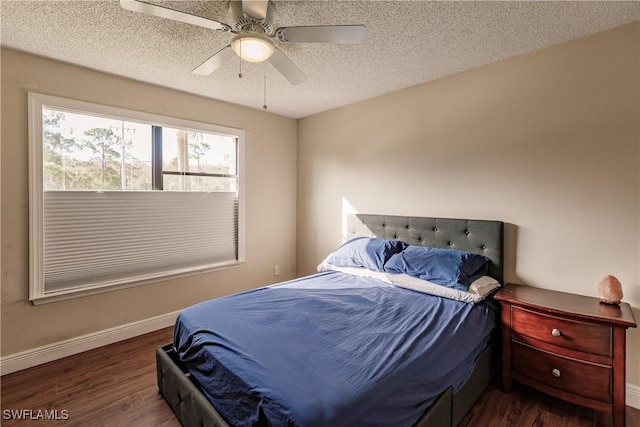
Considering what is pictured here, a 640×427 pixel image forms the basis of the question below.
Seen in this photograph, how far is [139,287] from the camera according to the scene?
2.97 meters

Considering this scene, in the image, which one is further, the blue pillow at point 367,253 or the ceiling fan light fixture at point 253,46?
the blue pillow at point 367,253

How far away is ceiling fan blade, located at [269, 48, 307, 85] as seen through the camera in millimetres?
1867

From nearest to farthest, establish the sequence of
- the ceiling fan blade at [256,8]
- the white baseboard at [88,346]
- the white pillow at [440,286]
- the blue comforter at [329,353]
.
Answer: the blue comforter at [329,353] → the ceiling fan blade at [256,8] → the white pillow at [440,286] → the white baseboard at [88,346]

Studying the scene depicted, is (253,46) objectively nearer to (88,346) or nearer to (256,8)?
(256,8)

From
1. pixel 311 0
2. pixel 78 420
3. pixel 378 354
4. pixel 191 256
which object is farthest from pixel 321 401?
pixel 191 256

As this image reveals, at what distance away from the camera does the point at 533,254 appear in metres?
2.32

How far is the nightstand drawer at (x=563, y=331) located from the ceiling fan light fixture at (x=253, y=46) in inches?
90.3

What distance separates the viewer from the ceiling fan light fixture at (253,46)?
1633mm

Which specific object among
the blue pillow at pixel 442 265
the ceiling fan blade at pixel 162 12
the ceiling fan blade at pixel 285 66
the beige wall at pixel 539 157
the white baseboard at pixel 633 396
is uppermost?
the ceiling fan blade at pixel 162 12

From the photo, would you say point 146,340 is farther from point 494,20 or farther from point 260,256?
point 494,20

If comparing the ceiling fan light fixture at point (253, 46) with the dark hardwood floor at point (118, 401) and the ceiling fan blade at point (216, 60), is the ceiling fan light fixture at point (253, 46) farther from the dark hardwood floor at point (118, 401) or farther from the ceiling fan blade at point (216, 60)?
the dark hardwood floor at point (118, 401)

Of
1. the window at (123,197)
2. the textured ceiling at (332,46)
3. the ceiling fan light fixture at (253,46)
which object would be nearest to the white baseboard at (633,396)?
the textured ceiling at (332,46)

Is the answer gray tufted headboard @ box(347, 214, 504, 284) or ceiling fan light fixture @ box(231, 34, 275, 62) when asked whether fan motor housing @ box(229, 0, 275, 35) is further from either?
gray tufted headboard @ box(347, 214, 504, 284)

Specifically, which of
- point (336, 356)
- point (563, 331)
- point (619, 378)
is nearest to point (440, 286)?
point (563, 331)
